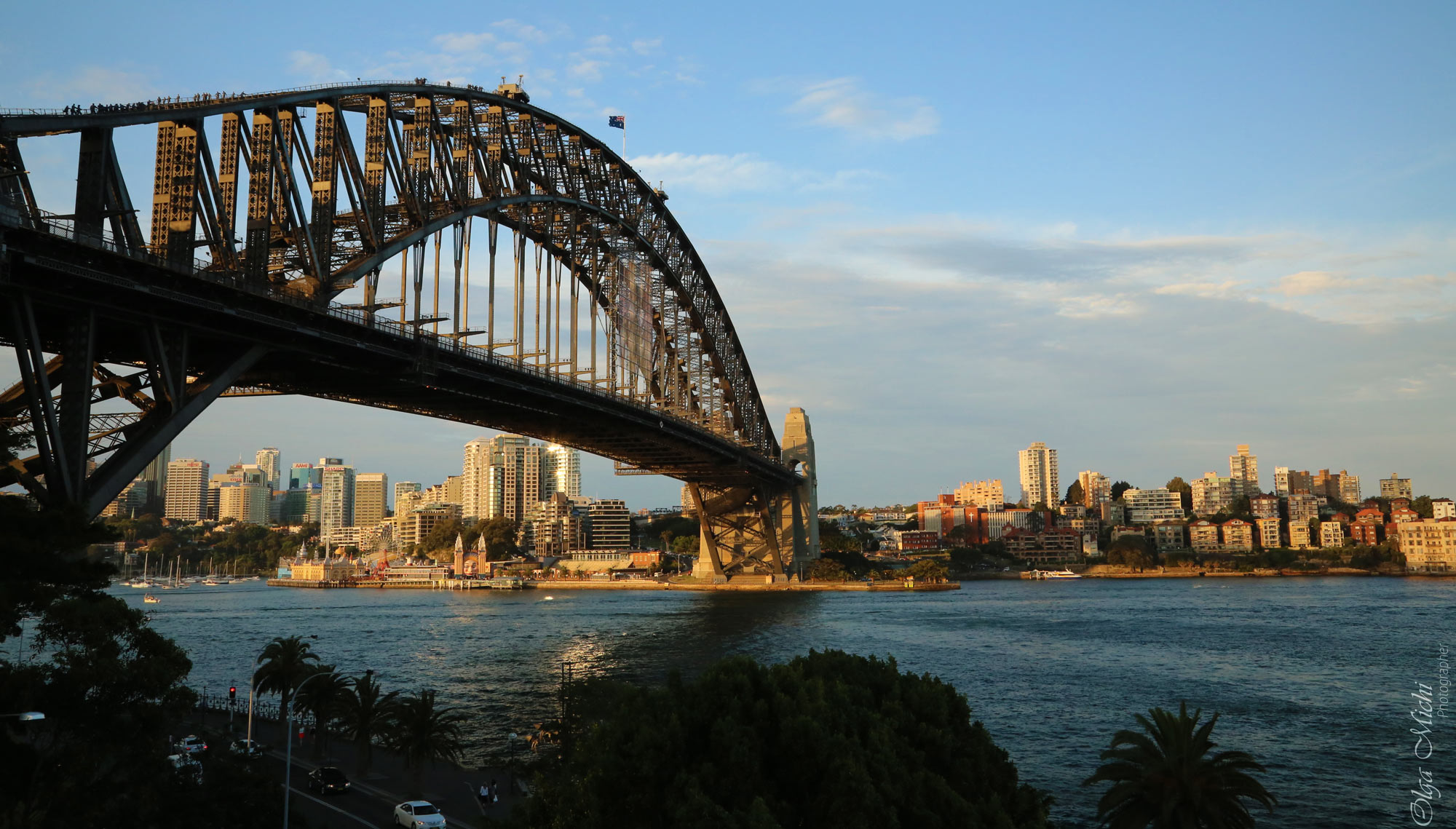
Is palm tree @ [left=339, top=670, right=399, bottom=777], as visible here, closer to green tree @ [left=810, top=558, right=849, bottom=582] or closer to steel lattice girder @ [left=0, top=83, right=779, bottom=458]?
steel lattice girder @ [left=0, top=83, right=779, bottom=458]

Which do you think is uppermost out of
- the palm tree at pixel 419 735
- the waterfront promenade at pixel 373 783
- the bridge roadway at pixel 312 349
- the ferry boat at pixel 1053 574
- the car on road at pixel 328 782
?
the bridge roadway at pixel 312 349

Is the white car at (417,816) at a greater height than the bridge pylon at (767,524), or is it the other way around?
the bridge pylon at (767,524)

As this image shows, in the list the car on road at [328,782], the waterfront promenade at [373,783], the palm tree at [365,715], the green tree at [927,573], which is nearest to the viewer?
the waterfront promenade at [373,783]

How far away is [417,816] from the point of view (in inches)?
1032

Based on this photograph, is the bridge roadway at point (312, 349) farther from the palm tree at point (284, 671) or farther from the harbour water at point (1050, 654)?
the harbour water at point (1050, 654)

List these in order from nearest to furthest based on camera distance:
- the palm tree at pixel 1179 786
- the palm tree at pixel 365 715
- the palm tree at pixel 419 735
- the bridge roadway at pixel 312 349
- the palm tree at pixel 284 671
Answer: the palm tree at pixel 1179 786 → the bridge roadway at pixel 312 349 → the palm tree at pixel 419 735 → the palm tree at pixel 365 715 → the palm tree at pixel 284 671

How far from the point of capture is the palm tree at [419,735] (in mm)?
31672

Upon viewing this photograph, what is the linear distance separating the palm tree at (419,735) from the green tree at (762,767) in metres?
14.5

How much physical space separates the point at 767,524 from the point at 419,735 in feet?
301

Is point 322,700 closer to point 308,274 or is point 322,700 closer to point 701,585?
point 308,274

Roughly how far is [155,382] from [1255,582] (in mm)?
158680

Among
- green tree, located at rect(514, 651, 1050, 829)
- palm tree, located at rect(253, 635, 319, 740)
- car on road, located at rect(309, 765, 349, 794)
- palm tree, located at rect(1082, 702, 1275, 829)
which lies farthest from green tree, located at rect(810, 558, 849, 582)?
green tree, located at rect(514, 651, 1050, 829)

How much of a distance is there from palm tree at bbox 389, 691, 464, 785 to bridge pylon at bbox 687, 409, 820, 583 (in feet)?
275

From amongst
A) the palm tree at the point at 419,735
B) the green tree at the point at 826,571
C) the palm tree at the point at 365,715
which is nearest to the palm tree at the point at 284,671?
the palm tree at the point at 365,715
